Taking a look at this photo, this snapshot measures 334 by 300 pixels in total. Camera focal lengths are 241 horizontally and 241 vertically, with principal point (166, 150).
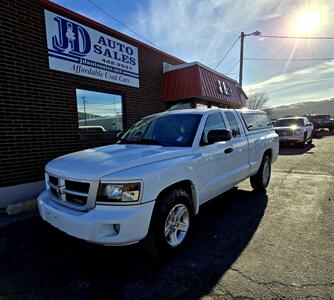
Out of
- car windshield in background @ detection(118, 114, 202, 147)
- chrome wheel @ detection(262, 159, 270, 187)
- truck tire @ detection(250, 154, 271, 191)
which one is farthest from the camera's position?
chrome wheel @ detection(262, 159, 270, 187)

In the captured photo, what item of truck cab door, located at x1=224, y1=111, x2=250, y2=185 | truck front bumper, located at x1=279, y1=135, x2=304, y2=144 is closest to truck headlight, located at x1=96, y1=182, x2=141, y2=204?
truck cab door, located at x1=224, y1=111, x2=250, y2=185

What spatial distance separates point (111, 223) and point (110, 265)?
2.79 ft

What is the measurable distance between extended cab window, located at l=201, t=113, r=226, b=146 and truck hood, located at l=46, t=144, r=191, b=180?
17.6 inches

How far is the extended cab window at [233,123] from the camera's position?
4602 millimetres

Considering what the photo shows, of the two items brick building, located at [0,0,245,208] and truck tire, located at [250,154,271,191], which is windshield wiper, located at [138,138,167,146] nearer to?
truck tire, located at [250,154,271,191]

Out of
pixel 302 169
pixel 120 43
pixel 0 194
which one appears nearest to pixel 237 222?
pixel 0 194

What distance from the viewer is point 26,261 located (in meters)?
3.07

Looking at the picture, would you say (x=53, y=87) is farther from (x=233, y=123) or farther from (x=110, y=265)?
(x=110, y=265)

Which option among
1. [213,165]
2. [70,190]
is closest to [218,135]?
[213,165]

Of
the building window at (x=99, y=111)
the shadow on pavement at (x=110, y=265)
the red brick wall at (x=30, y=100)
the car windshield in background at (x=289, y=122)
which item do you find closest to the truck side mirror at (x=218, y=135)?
the shadow on pavement at (x=110, y=265)

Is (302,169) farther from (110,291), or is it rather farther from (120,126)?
(110,291)

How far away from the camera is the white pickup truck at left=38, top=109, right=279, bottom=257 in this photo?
2.50m

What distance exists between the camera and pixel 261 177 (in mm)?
5648

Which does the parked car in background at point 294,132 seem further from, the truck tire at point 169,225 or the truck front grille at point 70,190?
the truck front grille at point 70,190
